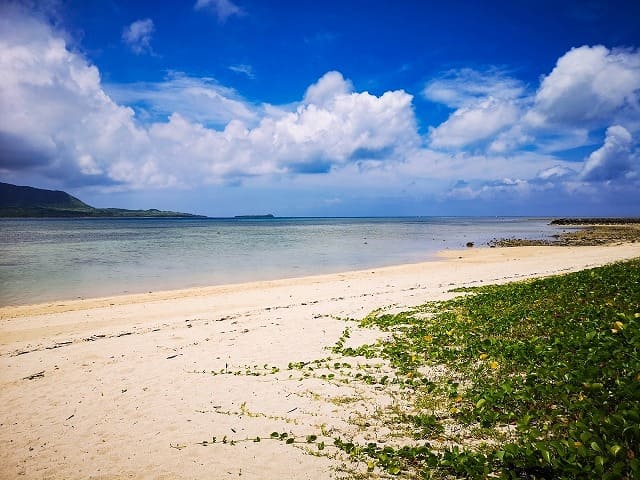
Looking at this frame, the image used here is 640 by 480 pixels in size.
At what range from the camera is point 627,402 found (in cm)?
504

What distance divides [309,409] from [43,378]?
7846 mm

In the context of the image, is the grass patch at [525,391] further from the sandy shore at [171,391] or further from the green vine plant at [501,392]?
the sandy shore at [171,391]

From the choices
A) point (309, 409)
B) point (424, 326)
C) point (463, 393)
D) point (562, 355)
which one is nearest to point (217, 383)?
point (309, 409)

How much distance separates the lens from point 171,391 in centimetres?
887

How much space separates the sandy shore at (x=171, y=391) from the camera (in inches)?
245

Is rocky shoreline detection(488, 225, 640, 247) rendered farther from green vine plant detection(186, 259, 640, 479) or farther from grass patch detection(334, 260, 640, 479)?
green vine plant detection(186, 259, 640, 479)

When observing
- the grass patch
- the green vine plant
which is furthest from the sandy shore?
the grass patch

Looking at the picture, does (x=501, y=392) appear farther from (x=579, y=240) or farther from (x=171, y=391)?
(x=579, y=240)


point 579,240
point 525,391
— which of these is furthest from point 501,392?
point 579,240

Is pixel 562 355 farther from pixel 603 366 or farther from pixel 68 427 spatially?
pixel 68 427

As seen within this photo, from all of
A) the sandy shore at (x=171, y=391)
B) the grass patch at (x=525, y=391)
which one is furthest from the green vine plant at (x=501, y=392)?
the sandy shore at (x=171, y=391)

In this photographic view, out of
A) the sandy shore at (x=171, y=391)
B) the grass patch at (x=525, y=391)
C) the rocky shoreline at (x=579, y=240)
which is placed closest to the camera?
the grass patch at (x=525, y=391)

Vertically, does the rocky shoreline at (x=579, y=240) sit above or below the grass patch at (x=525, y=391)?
above

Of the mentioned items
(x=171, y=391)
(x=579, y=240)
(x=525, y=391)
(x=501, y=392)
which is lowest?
(x=171, y=391)
